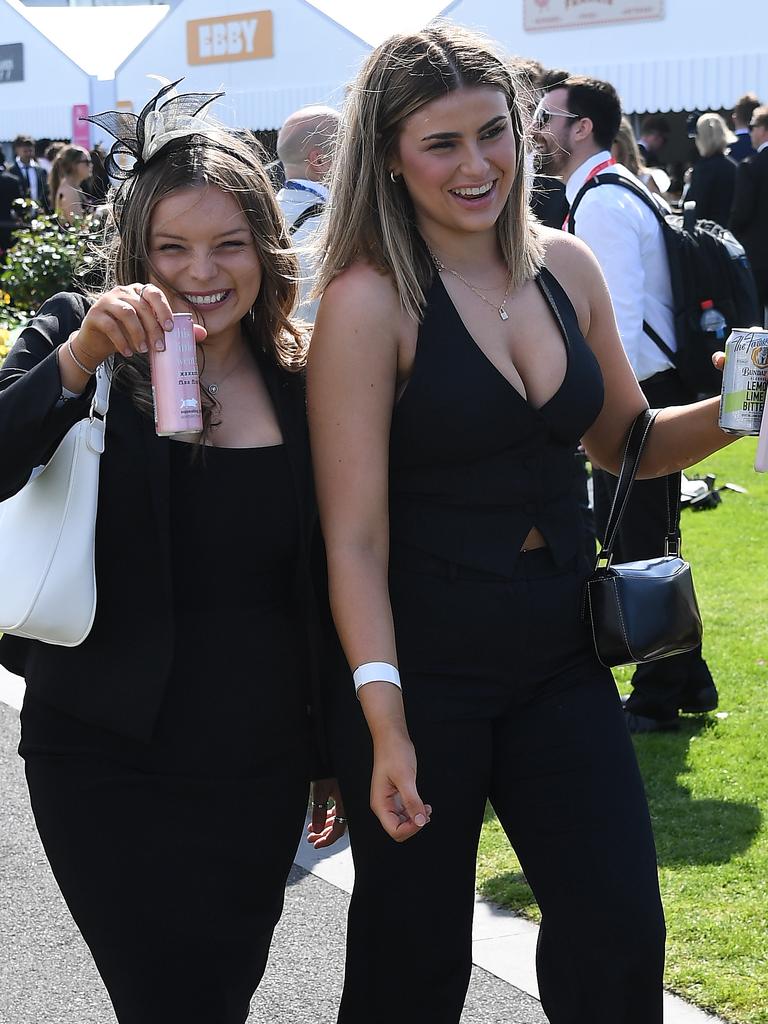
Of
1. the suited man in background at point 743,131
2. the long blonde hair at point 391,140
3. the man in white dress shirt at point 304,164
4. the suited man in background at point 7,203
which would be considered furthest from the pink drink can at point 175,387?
the suited man in background at point 7,203

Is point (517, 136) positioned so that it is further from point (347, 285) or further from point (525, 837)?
point (525, 837)

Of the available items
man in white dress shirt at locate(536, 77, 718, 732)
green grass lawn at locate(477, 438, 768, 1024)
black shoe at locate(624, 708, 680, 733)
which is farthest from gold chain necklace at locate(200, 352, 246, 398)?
black shoe at locate(624, 708, 680, 733)

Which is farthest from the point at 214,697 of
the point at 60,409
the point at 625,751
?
the point at 625,751

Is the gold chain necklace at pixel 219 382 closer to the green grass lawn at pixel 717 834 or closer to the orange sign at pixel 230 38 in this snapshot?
the green grass lawn at pixel 717 834

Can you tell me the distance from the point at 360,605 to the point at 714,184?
10960mm

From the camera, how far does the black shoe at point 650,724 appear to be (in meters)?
4.96

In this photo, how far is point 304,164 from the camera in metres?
5.61

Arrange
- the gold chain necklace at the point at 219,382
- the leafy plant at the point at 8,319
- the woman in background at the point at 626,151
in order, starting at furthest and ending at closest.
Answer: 1. the leafy plant at the point at 8,319
2. the woman in background at the point at 626,151
3. the gold chain necklace at the point at 219,382

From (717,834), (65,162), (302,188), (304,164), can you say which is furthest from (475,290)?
(65,162)

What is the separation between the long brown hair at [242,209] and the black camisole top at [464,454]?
0.97ft

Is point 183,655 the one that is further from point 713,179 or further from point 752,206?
point 713,179

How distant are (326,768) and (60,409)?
0.80 m

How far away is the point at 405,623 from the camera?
231 cm

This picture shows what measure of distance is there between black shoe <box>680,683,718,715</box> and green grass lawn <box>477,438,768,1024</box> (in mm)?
42
